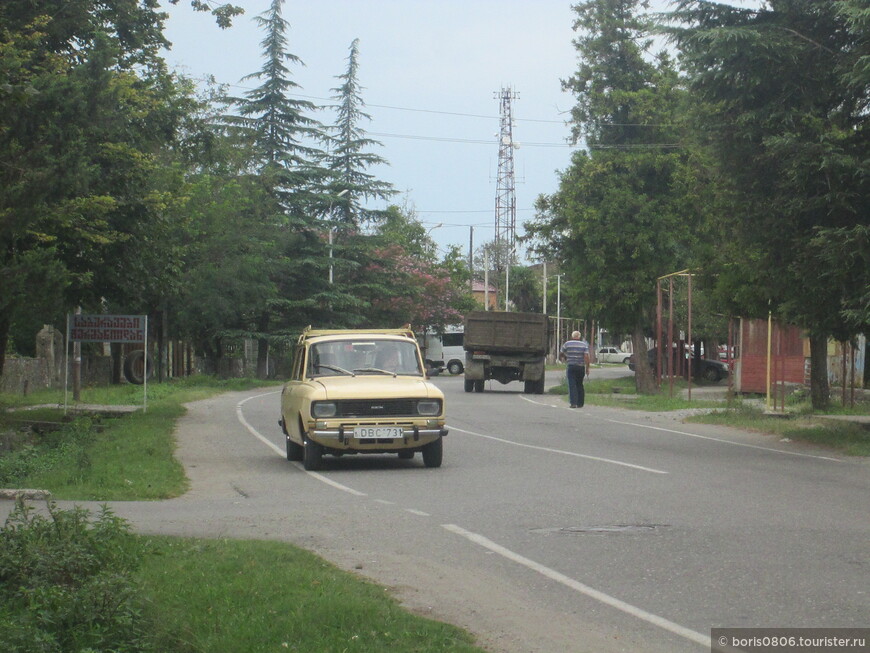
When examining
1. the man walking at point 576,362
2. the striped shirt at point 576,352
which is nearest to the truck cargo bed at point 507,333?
the man walking at point 576,362

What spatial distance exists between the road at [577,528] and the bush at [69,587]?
66.8 inches

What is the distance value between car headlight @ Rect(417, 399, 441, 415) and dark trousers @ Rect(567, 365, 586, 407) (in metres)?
13.4

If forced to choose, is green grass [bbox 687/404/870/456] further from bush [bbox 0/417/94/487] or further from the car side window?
bush [bbox 0/417/94/487]

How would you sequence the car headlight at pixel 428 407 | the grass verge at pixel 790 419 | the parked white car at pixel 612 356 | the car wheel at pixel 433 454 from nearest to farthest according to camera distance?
the car headlight at pixel 428 407, the car wheel at pixel 433 454, the grass verge at pixel 790 419, the parked white car at pixel 612 356

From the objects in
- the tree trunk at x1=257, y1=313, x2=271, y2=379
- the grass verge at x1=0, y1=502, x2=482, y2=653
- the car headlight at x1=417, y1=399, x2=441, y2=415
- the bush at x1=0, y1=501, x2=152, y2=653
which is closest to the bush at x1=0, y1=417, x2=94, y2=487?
the car headlight at x1=417, y1=399, x2=441, y2=415

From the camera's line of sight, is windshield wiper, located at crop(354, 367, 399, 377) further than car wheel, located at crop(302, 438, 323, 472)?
Yes

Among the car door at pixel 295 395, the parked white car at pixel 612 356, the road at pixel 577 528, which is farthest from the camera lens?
the parked white car at pixel 612 356

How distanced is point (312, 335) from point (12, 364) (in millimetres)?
20487

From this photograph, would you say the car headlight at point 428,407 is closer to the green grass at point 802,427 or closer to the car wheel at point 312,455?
the car wheel at point 312,455

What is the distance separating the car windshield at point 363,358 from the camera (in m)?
15.5

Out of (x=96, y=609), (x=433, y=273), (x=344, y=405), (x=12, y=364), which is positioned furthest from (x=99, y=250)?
(x=433, y=273)

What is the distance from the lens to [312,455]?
14461 millimetres

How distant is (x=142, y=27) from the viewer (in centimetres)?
2444

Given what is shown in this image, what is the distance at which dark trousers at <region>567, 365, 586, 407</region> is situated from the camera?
89.7ft
